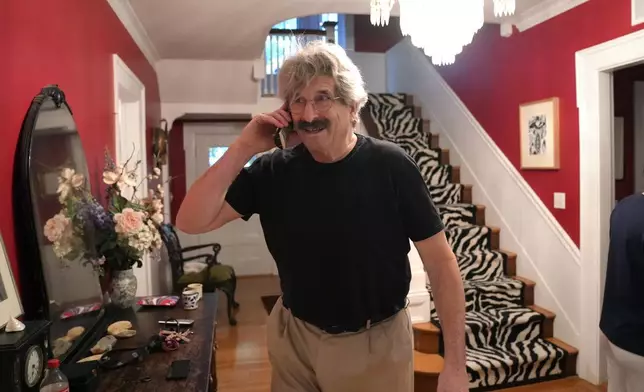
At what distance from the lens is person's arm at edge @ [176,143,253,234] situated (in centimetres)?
127

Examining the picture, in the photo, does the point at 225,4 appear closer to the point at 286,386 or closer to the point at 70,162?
the point at 70,162

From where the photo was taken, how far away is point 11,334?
1104mm

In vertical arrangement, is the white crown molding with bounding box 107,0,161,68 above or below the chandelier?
above

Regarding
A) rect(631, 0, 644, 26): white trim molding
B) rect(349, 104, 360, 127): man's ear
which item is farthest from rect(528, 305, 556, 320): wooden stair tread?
rect(349, 104, 360, 127): man's ear

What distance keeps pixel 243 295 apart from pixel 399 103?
2.78 metres

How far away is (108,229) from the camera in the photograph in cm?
208

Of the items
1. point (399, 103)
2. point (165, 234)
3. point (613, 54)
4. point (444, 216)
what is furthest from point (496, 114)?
point (165, 234)

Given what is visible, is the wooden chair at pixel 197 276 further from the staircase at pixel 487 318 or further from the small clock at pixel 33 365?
the small clock at pixel 33 365

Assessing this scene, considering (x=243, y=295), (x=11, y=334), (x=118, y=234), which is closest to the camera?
(x=11, y=334)

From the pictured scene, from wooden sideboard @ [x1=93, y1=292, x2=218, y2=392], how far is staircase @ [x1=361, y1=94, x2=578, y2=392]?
4.96ft

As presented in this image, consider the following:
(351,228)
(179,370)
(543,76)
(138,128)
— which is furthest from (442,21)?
(138,128)

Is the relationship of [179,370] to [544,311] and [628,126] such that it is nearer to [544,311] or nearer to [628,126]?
[544,311]

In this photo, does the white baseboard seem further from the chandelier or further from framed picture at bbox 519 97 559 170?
the chandelier

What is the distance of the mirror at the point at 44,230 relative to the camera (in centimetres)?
149
